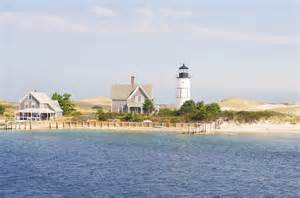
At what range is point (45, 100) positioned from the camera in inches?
3263

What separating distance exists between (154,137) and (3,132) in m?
21.7

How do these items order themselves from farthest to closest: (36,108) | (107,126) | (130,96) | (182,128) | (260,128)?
(130,96)
(36,108)
(260,128)
(107,126)
(182,128)

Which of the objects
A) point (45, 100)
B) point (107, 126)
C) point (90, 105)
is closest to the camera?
point (107, 126)

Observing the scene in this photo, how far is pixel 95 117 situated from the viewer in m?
83.8

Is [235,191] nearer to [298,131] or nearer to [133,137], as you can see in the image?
[133,137]

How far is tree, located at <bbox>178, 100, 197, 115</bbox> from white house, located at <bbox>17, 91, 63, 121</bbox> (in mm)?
19726

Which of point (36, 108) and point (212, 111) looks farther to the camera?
point (36, 108)

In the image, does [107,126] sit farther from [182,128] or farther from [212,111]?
[212,111]

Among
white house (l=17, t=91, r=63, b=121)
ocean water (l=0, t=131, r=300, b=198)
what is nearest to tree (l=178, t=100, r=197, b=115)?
ocean water (l=0, t=131, r=300, b=198)

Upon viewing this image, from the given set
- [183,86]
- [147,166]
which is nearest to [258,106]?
[183,86]

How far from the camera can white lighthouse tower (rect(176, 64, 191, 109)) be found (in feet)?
274

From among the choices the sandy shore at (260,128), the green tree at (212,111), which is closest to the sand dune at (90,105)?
the green tree at (212,111)

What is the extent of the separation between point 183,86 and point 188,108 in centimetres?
460

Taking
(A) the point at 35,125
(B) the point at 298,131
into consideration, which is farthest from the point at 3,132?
(B) the point at 298,131
